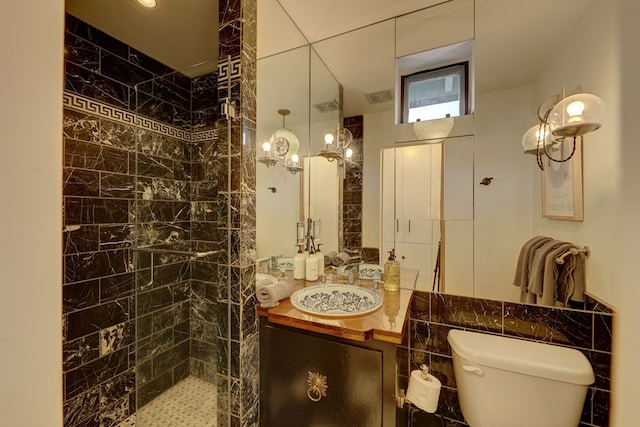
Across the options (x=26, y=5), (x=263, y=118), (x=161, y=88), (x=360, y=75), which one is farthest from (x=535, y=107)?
(x=161, y=88)

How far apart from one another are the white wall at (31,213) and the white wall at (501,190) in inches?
62.2

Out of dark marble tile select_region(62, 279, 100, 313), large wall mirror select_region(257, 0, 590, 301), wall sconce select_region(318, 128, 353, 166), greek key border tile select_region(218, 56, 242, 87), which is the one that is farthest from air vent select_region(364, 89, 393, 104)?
dark marble tile select_region(62, 279, 100, 313)

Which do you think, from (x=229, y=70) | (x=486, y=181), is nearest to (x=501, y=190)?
(x=486, y=181)

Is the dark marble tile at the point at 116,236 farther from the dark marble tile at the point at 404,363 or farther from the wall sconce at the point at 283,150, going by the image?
the dark marble tile at the point at 404,363

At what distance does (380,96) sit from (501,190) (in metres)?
0.91

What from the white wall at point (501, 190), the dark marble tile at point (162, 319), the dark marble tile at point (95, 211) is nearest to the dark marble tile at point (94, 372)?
the dark marble tile at point (162, 319)

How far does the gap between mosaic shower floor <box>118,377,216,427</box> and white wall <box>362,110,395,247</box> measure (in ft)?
4.57

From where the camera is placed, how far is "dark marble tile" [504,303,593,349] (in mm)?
1125

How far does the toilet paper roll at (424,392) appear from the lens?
1.13 meters

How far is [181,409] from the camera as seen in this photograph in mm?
1720

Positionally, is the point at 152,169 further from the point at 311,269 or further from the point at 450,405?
the point at 450,405

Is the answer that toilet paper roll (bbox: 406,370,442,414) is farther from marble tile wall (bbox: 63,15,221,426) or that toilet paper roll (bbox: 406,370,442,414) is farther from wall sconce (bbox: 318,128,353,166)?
wall sconce (bbox: 318,128,353,166)

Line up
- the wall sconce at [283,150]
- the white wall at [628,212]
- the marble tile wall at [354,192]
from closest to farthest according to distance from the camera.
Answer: the white wall at [628,212], the wall sconce at [283,150], the marble tile wall at [354,192]

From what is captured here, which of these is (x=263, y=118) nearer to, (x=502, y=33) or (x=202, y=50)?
(x=202, y=50)
